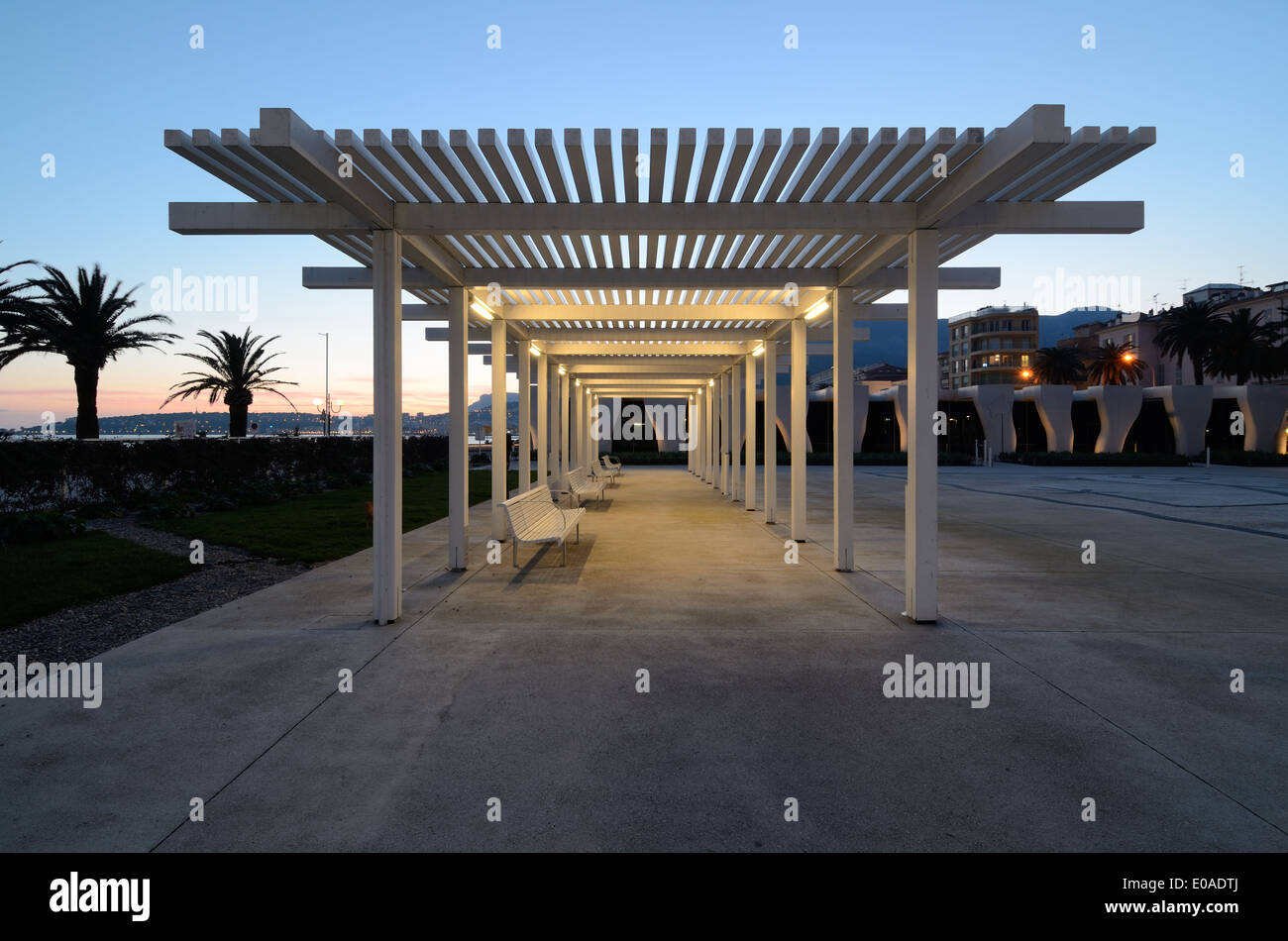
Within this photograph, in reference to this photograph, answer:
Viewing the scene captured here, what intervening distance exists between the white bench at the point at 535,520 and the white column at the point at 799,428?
324 centimetres

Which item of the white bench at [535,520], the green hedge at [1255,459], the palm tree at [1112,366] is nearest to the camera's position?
the white bench at [535,520]

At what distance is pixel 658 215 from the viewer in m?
5.89

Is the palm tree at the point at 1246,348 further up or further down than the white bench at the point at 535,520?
further up

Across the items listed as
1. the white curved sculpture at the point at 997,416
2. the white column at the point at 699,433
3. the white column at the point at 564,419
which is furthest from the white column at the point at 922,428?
the white curved sculpture at the point at 997,416

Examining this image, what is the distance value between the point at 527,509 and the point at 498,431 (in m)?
1.83

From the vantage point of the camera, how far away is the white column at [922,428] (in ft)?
18.6

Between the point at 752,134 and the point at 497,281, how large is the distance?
4374mm

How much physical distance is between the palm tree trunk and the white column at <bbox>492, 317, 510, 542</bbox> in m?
16.0

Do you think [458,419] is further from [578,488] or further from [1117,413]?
[1117,413]

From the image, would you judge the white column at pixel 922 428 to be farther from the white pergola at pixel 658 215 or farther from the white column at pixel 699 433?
the white column at pixel 699 433

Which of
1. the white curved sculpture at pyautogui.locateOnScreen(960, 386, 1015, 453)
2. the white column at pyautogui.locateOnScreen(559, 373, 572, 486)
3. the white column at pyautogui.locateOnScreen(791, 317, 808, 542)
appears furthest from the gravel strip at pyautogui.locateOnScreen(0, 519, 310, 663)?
the white curved sculpture at pyautogui.locateOnScreen(960, 386, 1015, 453)

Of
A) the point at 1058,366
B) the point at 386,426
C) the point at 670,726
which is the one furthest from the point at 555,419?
the point at 1058,366

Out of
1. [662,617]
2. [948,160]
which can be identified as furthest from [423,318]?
[948,160]
